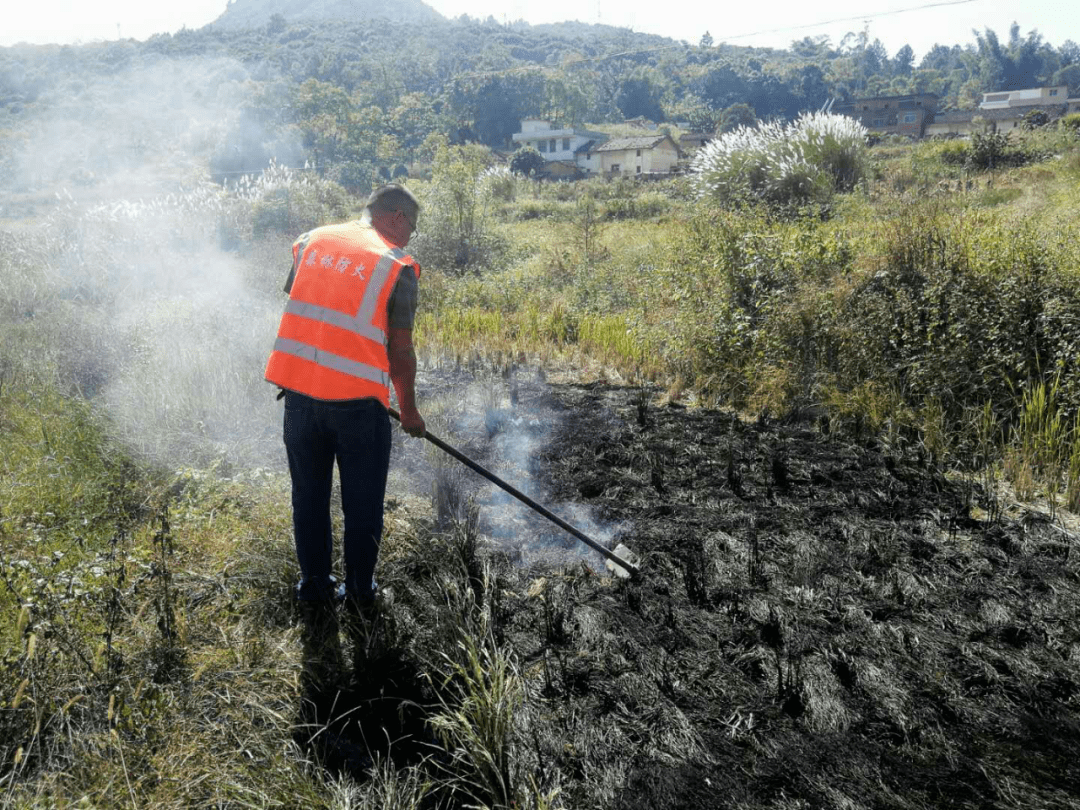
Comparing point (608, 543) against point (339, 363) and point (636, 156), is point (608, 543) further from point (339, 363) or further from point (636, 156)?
point (636, 156)

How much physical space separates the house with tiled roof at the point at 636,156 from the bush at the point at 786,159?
1460 inches

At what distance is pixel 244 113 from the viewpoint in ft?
221

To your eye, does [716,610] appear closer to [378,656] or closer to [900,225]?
[378,656]

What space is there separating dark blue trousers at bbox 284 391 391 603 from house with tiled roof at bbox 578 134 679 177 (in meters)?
52.2

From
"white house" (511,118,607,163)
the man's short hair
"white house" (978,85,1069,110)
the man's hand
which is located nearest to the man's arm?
the man's hand

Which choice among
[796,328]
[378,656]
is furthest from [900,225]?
[378,656]

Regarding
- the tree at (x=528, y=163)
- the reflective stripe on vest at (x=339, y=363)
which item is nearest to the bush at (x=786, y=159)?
the reflective stripe on vest at (x=339, y=363)

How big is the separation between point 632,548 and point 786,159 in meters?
13.0

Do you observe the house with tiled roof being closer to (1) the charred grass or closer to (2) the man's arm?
(1) the charred grass

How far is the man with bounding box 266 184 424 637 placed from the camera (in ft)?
8.94

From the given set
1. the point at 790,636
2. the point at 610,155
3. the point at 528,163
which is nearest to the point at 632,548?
the point at 790,636

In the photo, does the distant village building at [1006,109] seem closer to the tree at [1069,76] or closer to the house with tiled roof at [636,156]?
the tree at [1069,76]

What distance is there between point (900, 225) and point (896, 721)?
4.92m

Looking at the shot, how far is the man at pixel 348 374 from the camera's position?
8.94 ft
